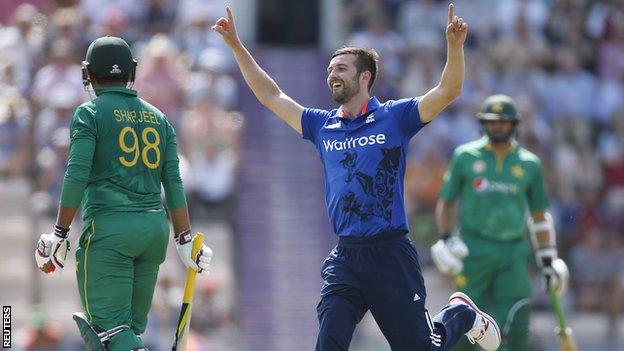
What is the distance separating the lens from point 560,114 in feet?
61.2

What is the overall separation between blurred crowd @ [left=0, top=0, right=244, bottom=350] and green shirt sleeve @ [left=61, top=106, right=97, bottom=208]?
5.77 metres

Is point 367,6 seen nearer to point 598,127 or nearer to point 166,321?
point 598,127

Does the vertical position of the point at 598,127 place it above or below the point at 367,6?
below

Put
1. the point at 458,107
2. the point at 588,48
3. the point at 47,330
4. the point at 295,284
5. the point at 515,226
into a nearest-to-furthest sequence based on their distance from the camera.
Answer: the point at 515,226, the point at 47,330, the point at 295,284, the point at 458,107, the point at 588,48

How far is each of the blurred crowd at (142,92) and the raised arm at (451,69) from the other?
254 inches

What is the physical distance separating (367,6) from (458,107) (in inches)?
80.9

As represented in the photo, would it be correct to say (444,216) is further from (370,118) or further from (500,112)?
(370,118)

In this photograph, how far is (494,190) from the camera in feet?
39.0

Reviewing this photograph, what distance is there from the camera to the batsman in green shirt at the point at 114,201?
8812mm

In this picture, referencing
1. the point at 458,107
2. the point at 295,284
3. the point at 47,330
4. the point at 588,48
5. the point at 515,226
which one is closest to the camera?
the point at 515,226

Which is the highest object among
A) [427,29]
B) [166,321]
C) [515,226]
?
[427,29]

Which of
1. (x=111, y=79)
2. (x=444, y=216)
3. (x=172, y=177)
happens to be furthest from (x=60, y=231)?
(x=444, y=216)

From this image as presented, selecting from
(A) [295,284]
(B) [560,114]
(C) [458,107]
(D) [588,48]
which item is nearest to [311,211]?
(A) [295,284]

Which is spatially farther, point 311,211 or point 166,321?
point 311,211
